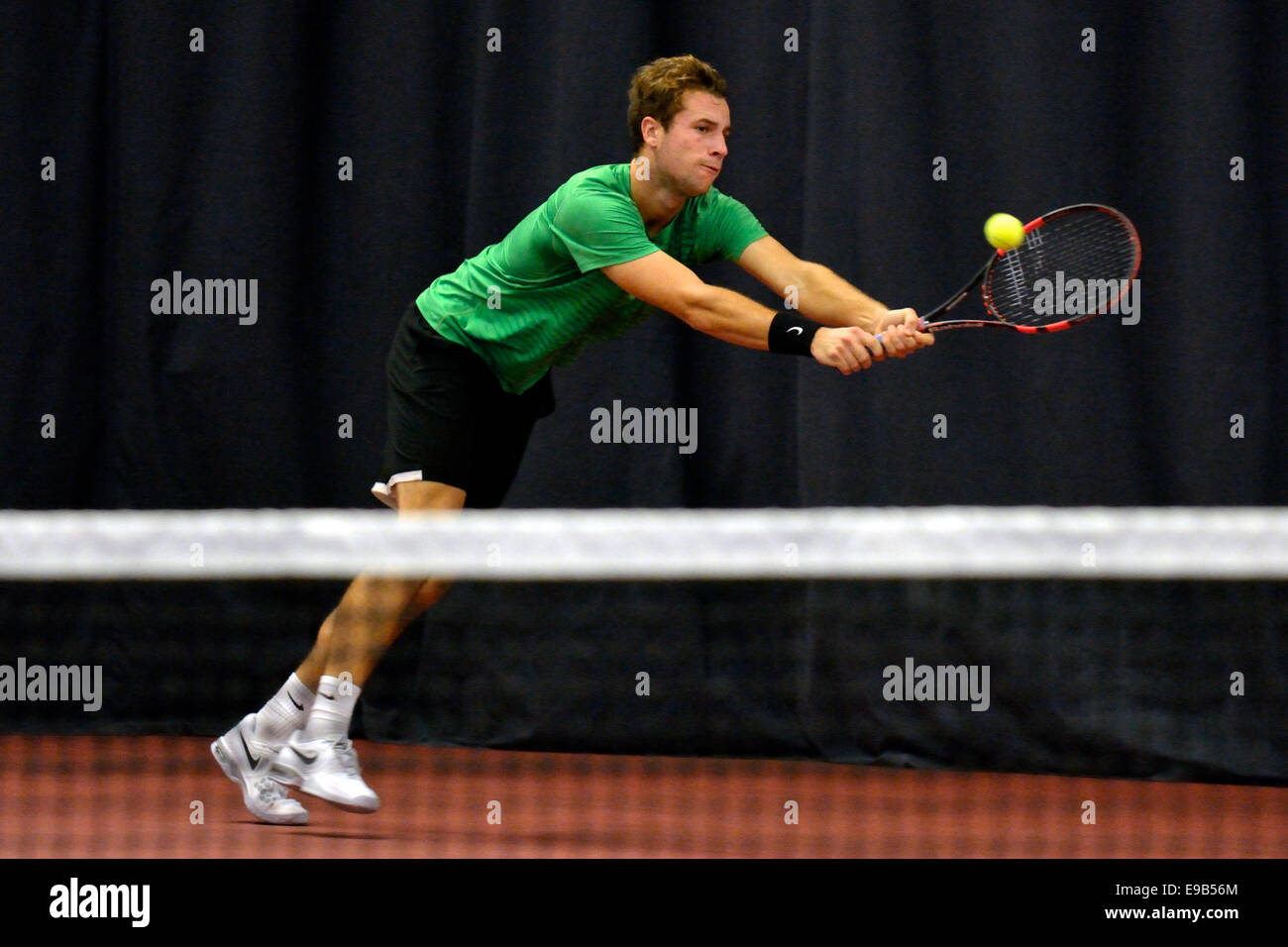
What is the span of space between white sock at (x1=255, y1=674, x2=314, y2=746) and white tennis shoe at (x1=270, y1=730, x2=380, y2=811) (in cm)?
3

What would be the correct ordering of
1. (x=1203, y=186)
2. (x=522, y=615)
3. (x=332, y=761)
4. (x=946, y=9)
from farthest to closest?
(x=522, y=615), (x=946, y=9), (x=1203, y=186), (x=332, y=761)

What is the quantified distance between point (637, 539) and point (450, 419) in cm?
43

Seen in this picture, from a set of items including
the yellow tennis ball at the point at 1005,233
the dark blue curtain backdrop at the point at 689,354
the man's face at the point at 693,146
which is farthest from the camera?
the dark blue curtain backdrop at the point at 689,354

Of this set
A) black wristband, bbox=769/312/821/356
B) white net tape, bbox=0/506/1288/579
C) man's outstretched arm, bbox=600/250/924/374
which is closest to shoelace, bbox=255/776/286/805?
white net tape, bbox=0/506/1288/579

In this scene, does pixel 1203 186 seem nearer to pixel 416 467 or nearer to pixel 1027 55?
pixel 1027 55

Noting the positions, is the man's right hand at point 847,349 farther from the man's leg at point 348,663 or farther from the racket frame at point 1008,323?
the man's leg at point 348,663

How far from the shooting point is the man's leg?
141 inches

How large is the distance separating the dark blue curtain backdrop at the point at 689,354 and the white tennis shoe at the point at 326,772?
1508 millimetres

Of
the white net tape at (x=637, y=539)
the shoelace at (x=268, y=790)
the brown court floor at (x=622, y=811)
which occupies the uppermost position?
the white net tape at (x=637, y=539)

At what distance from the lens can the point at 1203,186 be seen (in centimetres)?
456

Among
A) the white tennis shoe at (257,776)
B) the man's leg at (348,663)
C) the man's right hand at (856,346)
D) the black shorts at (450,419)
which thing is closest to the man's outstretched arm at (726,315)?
the man's right hand at (856,346)

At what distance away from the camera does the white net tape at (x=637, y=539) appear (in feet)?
10.6
